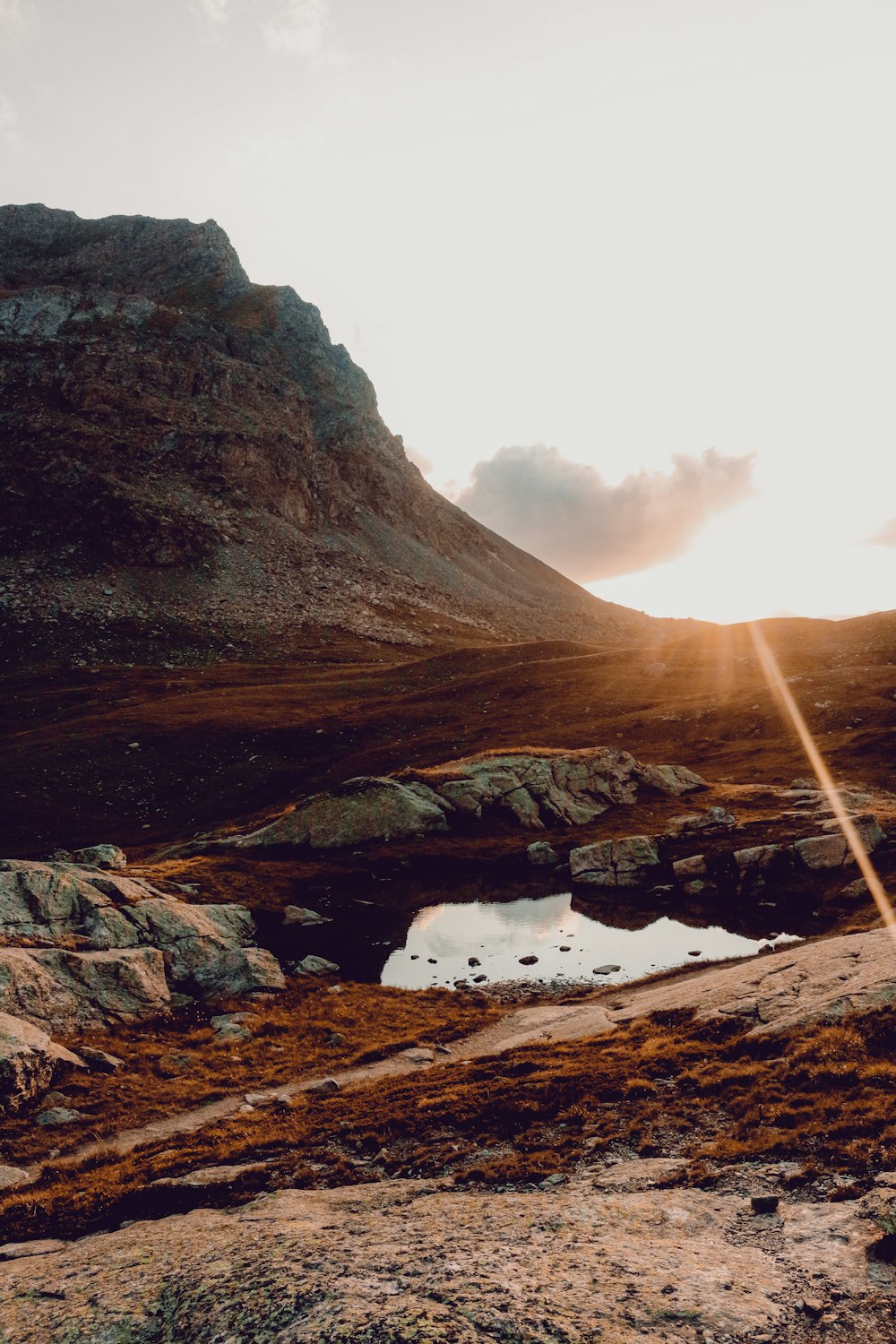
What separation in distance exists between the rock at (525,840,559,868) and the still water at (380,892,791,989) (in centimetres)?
687

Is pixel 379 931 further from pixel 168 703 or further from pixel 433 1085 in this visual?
pixel 168 703

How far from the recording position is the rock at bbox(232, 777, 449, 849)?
61844 millimetres

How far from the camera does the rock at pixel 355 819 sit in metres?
61.8

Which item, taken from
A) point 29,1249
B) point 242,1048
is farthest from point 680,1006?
point 29,1249

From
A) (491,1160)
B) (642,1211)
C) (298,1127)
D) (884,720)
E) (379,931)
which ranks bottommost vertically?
(379,931)

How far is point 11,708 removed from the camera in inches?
4567

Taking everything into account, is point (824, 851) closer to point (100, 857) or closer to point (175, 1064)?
point (175, 1064)

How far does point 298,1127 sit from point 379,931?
25.7 m

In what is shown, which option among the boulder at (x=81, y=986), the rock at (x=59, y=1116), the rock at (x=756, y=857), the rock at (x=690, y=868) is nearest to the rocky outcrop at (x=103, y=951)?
the boulder at (x=81, y=986)

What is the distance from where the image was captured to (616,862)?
5297 cm

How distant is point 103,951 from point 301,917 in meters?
14.8

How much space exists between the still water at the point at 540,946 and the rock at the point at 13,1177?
2167 centimetres

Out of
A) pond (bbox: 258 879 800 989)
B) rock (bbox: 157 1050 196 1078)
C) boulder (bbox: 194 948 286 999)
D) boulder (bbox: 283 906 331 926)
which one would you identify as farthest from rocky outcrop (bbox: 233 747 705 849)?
rock (bbox: 157 1050 196 1078)

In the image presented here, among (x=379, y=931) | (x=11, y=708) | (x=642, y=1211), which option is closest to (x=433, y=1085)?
(x=642, y=1211)
